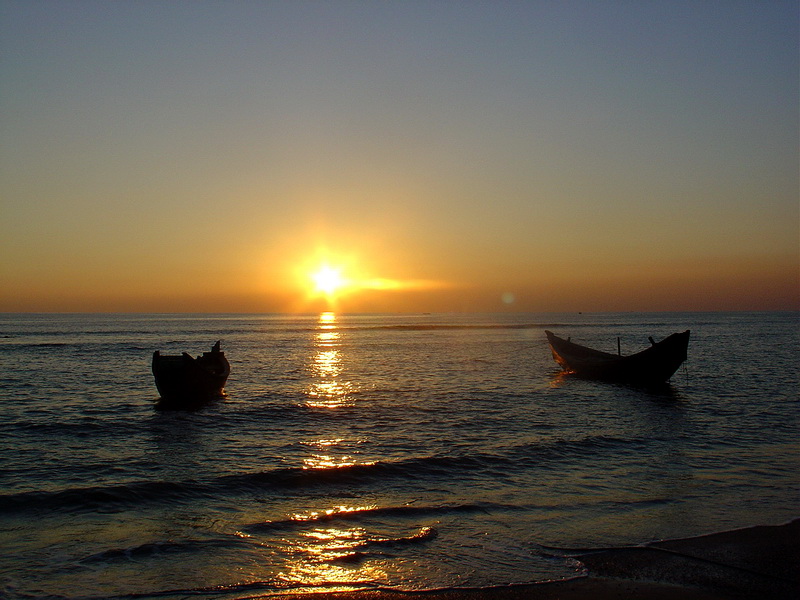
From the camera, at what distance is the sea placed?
786 cm

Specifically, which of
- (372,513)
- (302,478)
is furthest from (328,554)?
(302,478)

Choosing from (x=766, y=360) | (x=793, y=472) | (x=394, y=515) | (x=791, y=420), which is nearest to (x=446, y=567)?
(x=394, y=515)

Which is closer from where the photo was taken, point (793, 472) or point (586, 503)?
point (586, 503)

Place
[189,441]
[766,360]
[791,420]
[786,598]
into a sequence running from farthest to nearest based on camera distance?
[766,360], [791,420], [189,441], [786,598]

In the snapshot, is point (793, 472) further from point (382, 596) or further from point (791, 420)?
point (382, 596)

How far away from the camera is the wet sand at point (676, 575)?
22.4 ft

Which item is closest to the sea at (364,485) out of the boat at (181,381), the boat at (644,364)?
the boat at (181,381)

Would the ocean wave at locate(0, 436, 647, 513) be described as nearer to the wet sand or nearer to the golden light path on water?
the golden light path on water

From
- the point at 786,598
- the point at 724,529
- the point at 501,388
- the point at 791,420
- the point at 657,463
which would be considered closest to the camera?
the point at 786,598

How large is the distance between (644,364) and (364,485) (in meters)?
21.2

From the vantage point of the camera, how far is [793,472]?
12523mm

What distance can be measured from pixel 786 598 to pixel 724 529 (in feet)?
8.02

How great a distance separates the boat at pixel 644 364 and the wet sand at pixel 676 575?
20.5 m

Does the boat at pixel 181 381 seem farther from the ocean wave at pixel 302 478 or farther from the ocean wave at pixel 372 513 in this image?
the ocean wave at pixel 372 513
